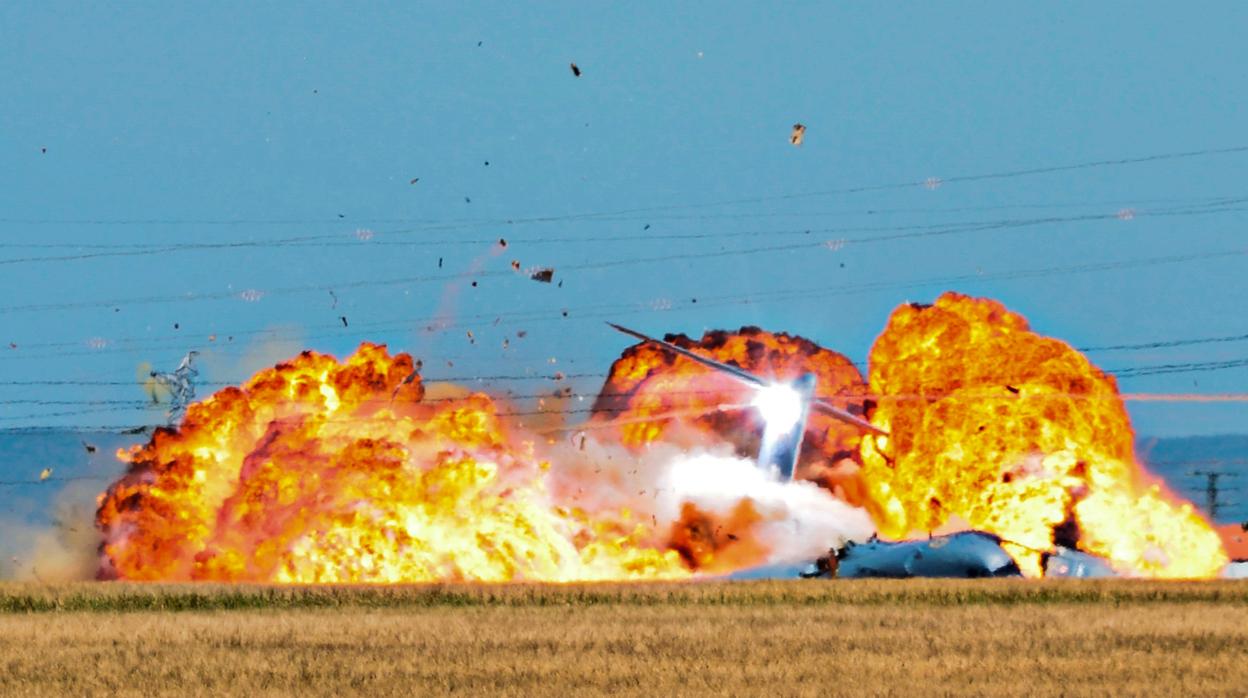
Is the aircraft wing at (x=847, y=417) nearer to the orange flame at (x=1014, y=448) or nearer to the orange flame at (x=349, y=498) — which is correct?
the orange flame at (x=1014, y=448)

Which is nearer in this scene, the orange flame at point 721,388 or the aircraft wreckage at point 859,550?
the aircraft wreckage at point 859,550

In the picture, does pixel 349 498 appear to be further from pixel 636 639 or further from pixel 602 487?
pixel 636 639

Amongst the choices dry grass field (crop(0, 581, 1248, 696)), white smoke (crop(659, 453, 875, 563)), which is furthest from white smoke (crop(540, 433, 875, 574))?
dry grass field (crop(0, 581, 1248, 696))

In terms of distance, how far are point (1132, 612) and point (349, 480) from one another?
128ft

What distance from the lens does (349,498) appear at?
85312mm

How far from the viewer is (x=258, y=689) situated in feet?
119

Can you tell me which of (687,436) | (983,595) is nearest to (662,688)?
(983,595)

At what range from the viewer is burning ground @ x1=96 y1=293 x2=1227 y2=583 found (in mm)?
84625

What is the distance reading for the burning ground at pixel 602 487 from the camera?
3332 inches

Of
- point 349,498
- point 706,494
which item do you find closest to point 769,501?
point 706,494

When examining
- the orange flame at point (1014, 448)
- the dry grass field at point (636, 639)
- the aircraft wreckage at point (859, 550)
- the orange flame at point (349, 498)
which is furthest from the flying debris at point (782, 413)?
the dry grass field at point (636, 639)

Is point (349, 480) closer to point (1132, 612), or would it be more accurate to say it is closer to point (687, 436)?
point (687, 436)

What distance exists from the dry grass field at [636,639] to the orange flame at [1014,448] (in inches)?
823

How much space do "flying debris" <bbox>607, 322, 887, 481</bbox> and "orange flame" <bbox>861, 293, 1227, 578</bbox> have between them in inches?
161
